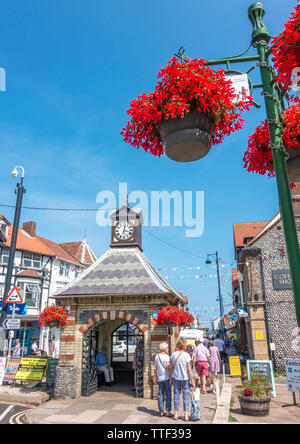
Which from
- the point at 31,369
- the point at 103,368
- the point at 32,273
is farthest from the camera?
the point at 32,273

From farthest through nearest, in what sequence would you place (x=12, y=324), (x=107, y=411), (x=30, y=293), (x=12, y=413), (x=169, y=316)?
(x=30, y=293) → (x=12, y=324) → (x=169, y=316) → (x=12, y=413) → (x=107, y=411)

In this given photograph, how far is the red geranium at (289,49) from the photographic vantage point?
233 centimetres

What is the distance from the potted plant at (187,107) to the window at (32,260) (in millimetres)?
28444

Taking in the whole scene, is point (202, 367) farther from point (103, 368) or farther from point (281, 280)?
point (281, 280)

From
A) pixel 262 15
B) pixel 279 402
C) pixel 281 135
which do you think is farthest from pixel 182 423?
pixel 262 15

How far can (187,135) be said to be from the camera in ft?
9.83

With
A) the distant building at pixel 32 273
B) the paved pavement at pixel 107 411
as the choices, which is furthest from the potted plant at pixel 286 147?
the distant building at pixel 32 273

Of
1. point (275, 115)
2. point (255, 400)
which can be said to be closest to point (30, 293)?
point (255, 400)

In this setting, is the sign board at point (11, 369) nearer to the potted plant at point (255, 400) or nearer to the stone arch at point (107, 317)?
the stone arch at point (107, 317)

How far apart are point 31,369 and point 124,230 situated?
6714 mm

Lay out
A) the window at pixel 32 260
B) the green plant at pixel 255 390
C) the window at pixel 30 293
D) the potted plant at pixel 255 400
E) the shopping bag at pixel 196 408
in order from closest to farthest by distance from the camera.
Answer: the shopping bag at pixel 196 408
the potted plant at pixel 255 400
the green plant at pixel 255 390
the window at pixel 30 293
the window at pixel 32 260

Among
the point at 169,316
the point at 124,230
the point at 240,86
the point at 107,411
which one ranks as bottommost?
the point at 107,411

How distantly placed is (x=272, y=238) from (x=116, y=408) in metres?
11.5

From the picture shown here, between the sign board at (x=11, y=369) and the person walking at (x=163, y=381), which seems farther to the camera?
the sign board at (x=11, y=369)
